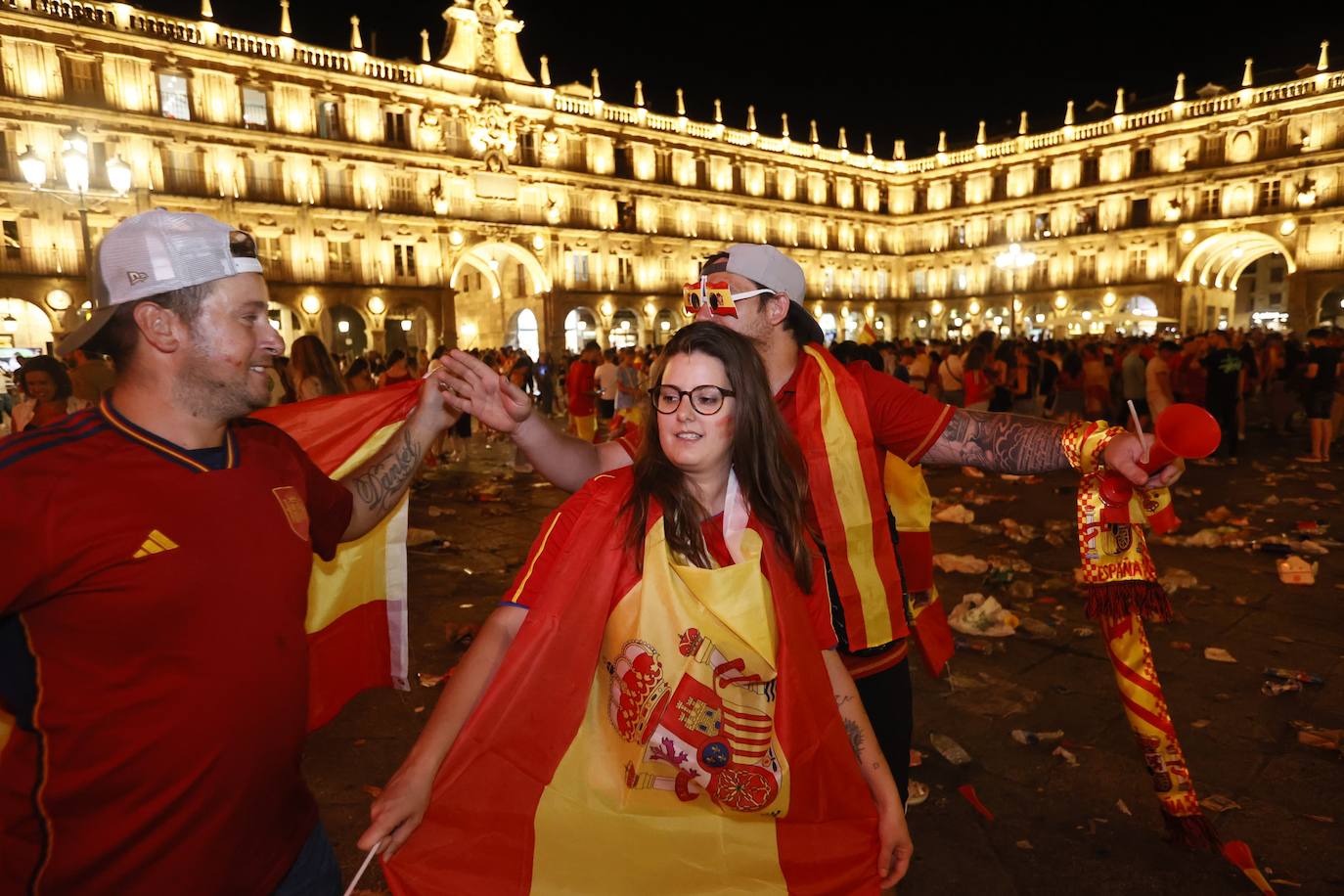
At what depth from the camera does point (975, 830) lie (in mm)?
3268

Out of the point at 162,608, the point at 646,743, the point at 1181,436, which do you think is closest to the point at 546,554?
the point at 646,743

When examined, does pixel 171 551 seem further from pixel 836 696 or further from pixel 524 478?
pixel 524 478

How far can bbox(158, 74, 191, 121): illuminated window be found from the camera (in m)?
27.3

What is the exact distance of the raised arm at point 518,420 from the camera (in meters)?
2.54

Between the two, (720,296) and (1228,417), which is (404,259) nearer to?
(1228,417)

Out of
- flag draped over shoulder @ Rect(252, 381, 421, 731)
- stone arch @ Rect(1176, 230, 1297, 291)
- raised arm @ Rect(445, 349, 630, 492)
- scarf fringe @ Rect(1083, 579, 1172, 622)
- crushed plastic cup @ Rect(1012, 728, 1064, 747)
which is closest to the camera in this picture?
raised arm @ Rect(445, 349, 630, 492)

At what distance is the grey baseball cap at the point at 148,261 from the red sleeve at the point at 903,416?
5.84 feet

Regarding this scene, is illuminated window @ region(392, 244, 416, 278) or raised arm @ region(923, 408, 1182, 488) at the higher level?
illuminated window @ region(392, 244, 416, 278)

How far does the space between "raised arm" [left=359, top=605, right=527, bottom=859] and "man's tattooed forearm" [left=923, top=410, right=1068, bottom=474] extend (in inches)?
57.5

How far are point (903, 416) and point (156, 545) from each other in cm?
202

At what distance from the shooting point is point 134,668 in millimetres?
1493

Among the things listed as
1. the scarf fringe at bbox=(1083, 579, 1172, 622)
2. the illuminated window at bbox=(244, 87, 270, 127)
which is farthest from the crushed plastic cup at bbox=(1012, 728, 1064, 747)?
the illuminated window at bbox=(244, 87, 270, 127)

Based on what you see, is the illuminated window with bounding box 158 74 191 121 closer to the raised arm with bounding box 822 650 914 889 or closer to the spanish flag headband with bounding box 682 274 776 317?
the spanish flag headband with bounding box 682 274 776 317

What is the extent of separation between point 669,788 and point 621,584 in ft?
1.59
